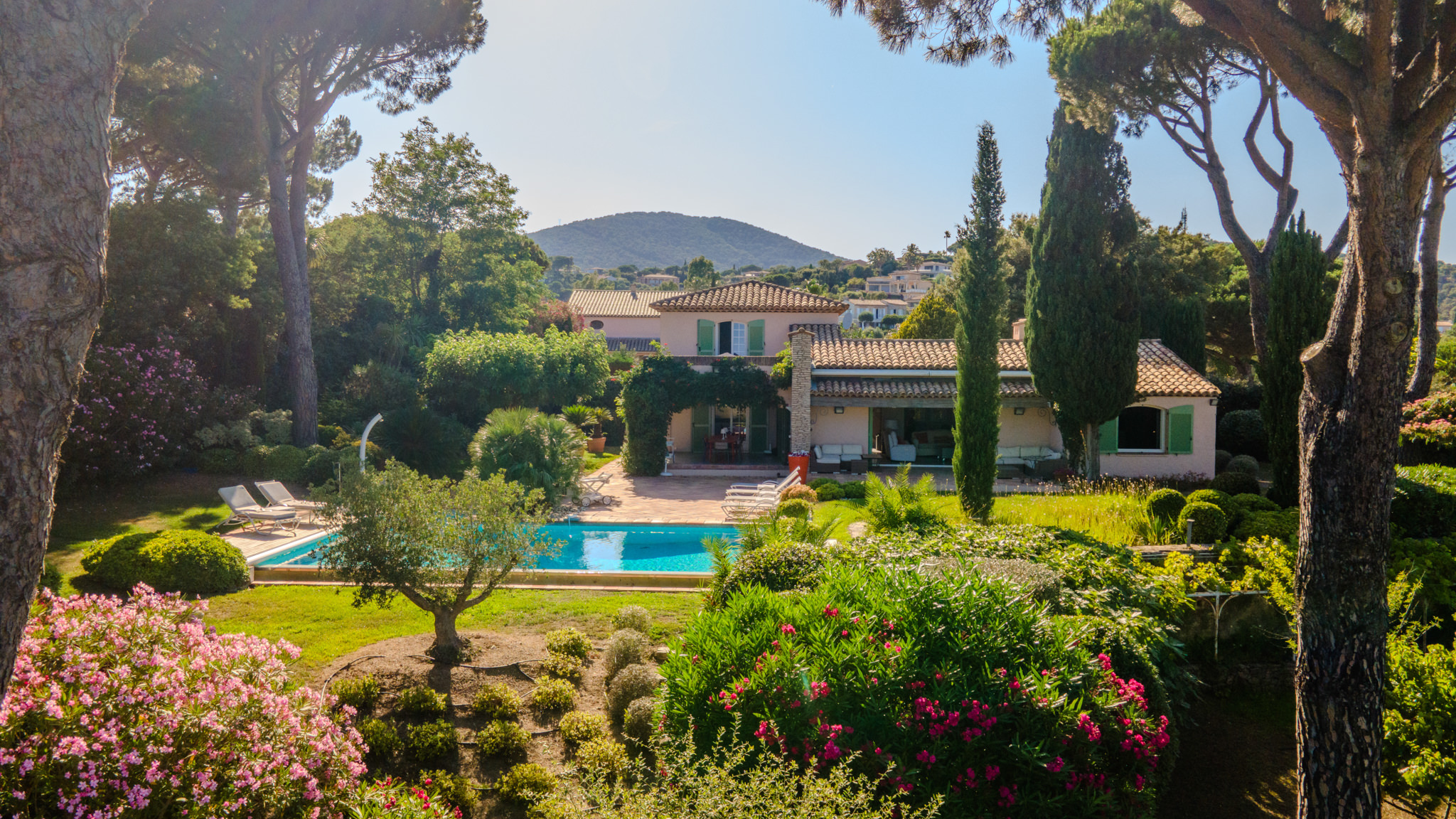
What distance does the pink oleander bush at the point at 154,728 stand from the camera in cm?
351

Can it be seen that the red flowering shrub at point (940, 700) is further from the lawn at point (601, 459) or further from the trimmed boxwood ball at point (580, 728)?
the lawn at point (601, 459)

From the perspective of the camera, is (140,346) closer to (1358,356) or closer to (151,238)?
(151,238)

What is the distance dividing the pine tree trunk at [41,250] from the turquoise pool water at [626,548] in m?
9.82

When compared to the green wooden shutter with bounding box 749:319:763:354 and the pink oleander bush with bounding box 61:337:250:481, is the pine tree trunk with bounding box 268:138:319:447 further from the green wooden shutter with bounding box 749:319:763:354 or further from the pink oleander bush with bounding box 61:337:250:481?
the green wooden shutter with bounding box 749:319:763:354

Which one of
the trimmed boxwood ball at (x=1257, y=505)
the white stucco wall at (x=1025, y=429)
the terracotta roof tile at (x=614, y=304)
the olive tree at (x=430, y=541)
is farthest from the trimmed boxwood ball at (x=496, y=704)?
the terracotta roof tile at (x=614, y=304)

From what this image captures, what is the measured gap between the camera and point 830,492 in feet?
56.5

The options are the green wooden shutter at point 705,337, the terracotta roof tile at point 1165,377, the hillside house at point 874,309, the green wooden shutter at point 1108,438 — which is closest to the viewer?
the terracotta roof tile at point 1165,377

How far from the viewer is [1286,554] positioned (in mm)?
8062

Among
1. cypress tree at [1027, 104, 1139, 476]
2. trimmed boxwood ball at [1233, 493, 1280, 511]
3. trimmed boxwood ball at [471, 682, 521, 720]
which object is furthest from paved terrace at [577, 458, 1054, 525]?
trimmed boxwood ball at [471, 682, 521, 720]

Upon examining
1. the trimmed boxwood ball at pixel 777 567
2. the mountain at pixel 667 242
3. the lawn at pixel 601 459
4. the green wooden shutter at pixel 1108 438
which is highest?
the mountain at pixel 667 242

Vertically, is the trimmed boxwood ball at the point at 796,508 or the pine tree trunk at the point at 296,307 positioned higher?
the pine tree trunk at the point at 296,307

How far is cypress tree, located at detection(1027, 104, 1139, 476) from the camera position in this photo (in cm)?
1791

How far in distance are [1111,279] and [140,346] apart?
860 inches

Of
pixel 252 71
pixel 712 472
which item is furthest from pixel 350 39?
pixel 712 472
